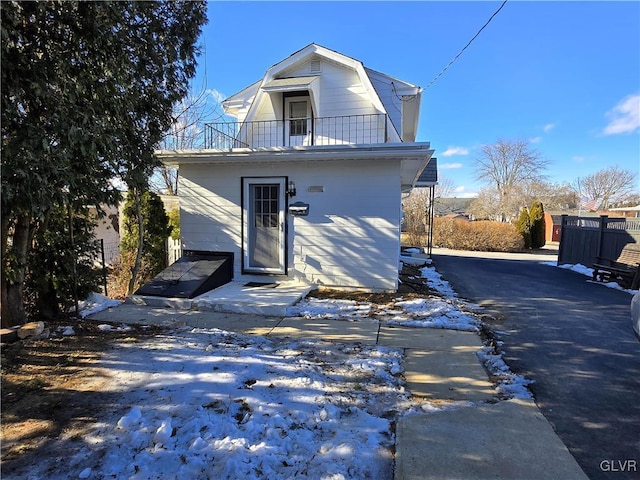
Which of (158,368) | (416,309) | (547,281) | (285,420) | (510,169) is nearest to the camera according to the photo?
(285,420)

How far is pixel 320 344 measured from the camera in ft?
14.3

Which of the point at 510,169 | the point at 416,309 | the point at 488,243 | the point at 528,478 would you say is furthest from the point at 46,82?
the point at 510,169

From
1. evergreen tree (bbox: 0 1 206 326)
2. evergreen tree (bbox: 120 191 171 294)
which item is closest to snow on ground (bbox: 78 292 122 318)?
evergreen tree (bbox: 0 1 206 326)

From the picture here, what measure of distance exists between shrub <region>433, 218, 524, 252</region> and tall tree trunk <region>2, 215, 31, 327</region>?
68.4 ft

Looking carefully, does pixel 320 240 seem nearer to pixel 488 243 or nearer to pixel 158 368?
pixel 158 368

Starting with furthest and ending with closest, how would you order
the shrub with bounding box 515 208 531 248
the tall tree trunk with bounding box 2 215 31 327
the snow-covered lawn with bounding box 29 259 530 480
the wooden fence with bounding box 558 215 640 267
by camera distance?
the shrub with bounding box 515 208 531 248
the wooden fence with bounding box 558 215 640 267
the tall tree trunk with bounding box 2 215 31 327
the snow-covered lawn with bounding box 29 259 530 480

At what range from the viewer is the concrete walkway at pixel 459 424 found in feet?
7.22

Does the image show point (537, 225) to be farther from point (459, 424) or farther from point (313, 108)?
point (459, 424)

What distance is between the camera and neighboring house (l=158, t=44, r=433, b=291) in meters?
7.16

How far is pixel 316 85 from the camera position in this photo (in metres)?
9.73

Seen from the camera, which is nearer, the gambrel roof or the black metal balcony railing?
the black metal balcony railing

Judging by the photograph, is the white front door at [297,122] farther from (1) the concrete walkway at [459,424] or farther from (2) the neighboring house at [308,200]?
(1) the concrete walkway at [459,424]

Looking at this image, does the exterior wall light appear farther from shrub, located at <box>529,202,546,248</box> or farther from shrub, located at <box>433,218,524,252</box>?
shrub, located at <box>529,202,546,248</box>

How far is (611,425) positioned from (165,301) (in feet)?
20.3
